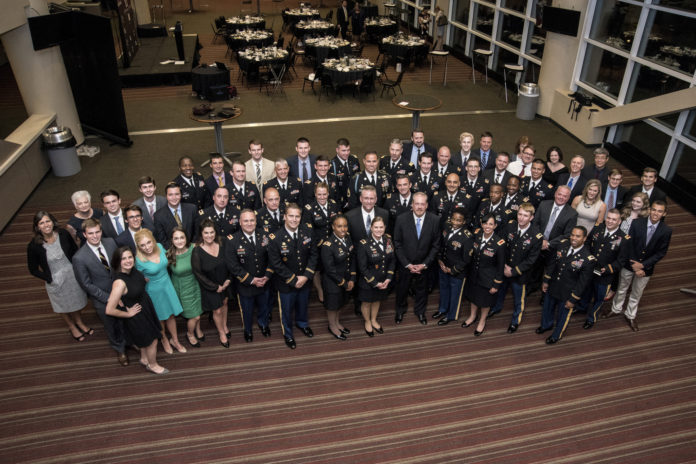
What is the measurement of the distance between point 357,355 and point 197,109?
5340 mm

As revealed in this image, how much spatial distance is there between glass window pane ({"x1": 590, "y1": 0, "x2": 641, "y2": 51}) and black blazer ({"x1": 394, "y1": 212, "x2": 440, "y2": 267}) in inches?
261

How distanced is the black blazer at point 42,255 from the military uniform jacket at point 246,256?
145 cm

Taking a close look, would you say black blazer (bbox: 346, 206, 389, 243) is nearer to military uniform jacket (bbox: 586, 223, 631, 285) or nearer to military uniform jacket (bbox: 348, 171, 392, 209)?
military uniform jacket (bbox: 348, 171, 392, 209)

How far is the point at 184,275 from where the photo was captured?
444cm

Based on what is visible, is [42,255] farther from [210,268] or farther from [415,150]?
[415,150]

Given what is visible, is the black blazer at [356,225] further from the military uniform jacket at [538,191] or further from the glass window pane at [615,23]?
the glass window pane at [615,23]

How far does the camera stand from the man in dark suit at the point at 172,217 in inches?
193

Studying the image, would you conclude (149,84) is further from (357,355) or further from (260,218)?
(357,355)

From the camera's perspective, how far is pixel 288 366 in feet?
15.4

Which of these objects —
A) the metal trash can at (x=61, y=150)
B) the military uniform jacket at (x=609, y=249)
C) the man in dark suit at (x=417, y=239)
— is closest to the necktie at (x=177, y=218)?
the man in dark suit at (x=417, y=239)

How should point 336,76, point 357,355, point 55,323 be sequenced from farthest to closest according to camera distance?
1. point 336,76
2. point 55,323
3. point 357,355

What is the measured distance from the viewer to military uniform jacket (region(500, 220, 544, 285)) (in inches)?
185

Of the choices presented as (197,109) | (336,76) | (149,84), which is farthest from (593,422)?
(149,84)

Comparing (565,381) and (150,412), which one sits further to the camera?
(565,381)
